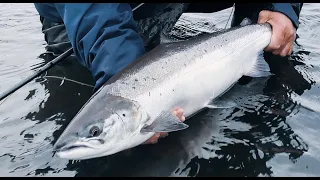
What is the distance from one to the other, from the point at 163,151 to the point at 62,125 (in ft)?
2.83

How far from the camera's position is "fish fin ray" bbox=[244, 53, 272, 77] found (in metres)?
3.87

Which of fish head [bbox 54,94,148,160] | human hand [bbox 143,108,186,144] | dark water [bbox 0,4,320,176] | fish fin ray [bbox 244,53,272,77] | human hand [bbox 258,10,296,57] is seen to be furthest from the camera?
human hand [bbox 258,10,296,57]

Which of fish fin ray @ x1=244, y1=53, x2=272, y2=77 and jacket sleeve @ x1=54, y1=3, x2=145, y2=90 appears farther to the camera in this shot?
fish fin ray @ x1=244, y1=53, x2=272, y2=77

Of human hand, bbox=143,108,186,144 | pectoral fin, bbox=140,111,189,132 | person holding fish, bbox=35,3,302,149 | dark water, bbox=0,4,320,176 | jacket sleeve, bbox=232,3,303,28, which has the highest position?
person holding fish, bbox=35,3,302,149

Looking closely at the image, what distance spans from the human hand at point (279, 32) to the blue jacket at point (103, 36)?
4.35ft

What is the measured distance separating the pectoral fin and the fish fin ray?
124cm

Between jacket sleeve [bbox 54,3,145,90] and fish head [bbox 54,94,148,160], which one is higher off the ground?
jacket sleeve [bbox 54,3,145,90]

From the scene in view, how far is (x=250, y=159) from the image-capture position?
2793 millimetres

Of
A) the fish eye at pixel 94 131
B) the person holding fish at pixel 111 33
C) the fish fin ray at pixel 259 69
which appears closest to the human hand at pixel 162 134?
the person holding fish at pixel 111 33

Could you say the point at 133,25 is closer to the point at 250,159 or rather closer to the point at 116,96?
the point at 116,96

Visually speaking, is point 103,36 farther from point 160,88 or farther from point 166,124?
point 166,124

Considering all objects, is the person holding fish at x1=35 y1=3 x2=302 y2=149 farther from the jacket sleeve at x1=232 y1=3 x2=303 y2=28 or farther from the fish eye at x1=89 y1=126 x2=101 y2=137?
the fish eye at x1=89 y1=126 x2=101 y2=137

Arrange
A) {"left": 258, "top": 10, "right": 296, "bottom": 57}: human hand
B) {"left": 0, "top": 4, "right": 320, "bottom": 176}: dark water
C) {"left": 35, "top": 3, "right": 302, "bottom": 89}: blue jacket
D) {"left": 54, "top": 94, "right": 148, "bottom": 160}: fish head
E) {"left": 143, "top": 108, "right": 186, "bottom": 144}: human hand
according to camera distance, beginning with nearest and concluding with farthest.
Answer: {"left": 54, "top": 94, "right": 148, "bottom": 160}: fish head → {"left": 0, "top": 4, "right": 320, "bottom": 176}: dark water → {"left": 143, "top": 108, "right": 186, "bottom": 144}: human hand → {"left": 35, "top": 3, "right": 302, "bottom": 89}: blue jacket → {"left": 258, "top": 10, "right": 296, "bottom": 57}: human hand

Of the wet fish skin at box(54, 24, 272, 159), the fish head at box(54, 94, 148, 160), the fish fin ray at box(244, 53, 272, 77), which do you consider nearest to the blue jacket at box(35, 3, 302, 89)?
the wet fish skin at box(54, 24, 272, 159)
